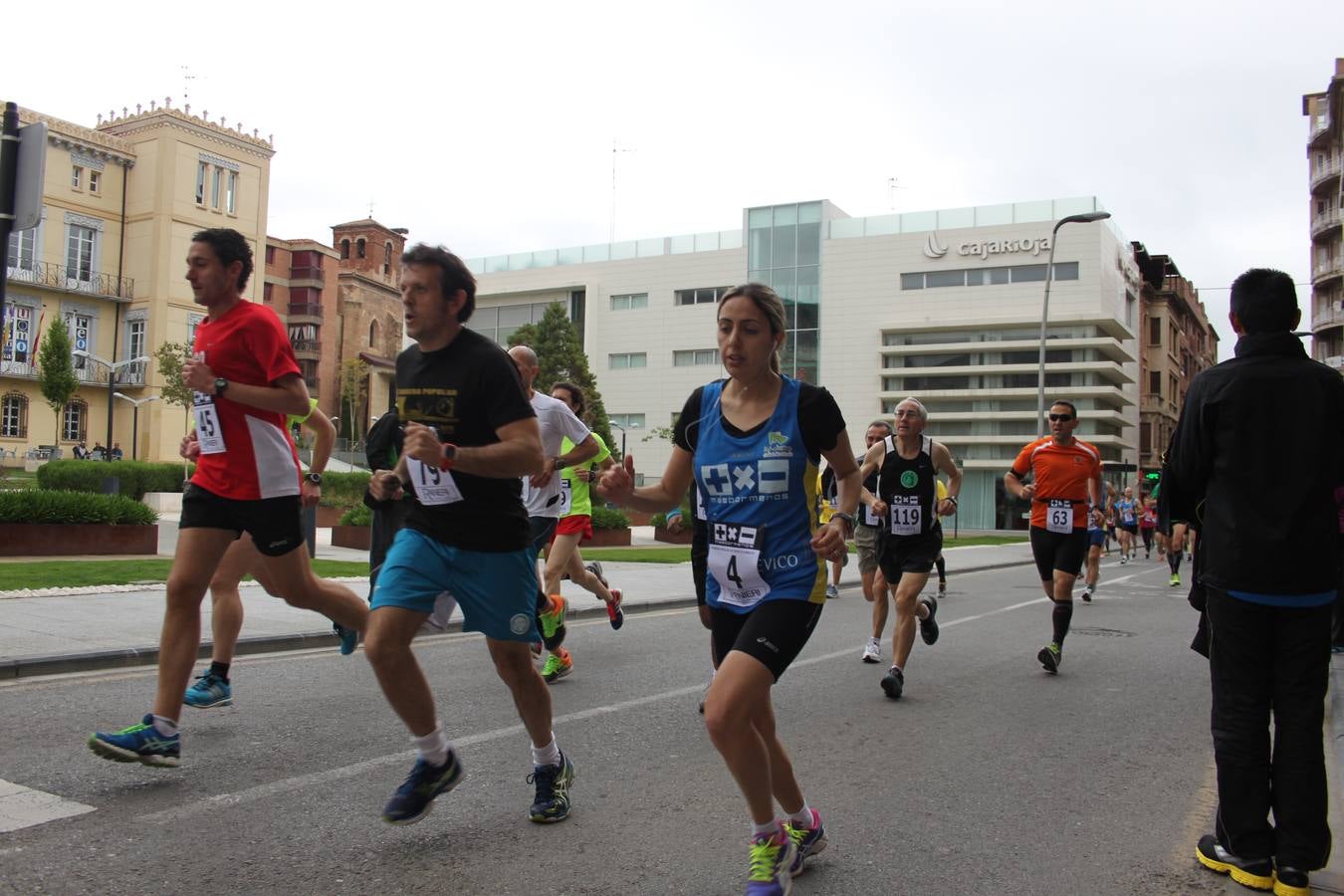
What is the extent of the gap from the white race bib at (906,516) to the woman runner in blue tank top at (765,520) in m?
3.94

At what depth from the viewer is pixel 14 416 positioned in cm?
5350

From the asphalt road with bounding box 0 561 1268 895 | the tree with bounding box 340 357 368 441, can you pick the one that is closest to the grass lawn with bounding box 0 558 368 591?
the asphalt road with bounding box 0 561 1268 895

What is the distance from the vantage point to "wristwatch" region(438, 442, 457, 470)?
144 inches

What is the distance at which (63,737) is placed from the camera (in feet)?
16.9

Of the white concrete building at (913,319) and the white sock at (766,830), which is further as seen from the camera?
the white concrete building at (913,319)

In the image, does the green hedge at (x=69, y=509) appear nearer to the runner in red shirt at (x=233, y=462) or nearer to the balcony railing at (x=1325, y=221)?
the runner in red shirt at (x=233, y=462)

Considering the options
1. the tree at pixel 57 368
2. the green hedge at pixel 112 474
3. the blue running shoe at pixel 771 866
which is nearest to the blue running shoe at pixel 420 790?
the blue running shoe at pixel 771 866

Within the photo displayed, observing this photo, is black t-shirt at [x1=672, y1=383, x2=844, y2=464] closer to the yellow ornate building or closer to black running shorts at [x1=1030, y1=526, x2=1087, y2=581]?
black running shorts at [x1=1030, y1=526, x2=1087, y2=581]

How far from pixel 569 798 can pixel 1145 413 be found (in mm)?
86179

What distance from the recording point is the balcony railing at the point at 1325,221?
227 ft

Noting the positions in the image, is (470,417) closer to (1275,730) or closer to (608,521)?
(1275,730)

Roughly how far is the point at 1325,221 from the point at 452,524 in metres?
79.8

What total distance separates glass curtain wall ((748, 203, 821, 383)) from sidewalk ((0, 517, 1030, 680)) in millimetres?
59589

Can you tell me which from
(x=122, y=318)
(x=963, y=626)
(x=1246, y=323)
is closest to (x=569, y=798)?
(x=1246, y=323)
